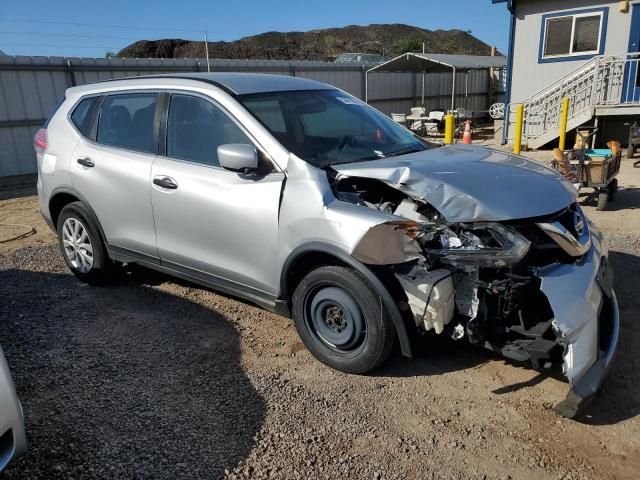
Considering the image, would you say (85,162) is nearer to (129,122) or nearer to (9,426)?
(129,122)

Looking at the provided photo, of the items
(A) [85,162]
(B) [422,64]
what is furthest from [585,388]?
(B) [422,64]

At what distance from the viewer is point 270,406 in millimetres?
3121

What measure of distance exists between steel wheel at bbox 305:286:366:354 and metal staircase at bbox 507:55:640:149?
467 inches

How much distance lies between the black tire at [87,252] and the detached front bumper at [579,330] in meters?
3.72

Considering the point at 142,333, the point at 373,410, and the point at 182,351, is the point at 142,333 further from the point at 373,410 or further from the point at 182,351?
the point at 373,410

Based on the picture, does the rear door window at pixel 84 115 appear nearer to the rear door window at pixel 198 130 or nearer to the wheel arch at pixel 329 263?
the rear door window at pixel 198 130

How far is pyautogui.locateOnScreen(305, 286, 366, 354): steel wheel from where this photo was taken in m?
3.25

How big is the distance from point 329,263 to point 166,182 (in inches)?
58.6

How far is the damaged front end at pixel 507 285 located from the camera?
2768 mm

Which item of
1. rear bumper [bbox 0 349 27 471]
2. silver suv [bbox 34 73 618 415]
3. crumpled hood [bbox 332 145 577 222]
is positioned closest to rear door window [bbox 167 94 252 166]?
silver suv [bbox 34 73 618 415]

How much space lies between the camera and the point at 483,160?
3605mm

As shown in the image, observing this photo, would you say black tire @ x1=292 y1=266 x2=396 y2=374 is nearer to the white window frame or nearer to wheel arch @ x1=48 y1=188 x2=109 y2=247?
A: wheel arch @ x1=48 y1=188 x2=109 y2=247

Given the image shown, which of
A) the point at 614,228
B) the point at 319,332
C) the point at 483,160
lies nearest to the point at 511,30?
the point at 614,228

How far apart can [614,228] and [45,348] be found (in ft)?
20.2
